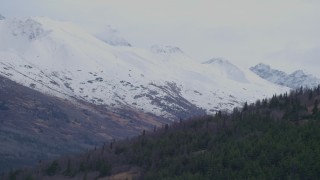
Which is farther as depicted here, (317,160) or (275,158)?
(275,158)

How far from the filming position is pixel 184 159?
625 feet

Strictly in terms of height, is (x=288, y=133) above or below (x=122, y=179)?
above

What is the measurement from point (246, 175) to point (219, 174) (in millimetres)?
7729

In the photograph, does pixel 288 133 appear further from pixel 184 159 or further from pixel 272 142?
pixel 184 159

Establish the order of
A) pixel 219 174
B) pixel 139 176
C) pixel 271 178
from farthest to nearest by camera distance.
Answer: pixel 139 176 → pixel 219 174 → pixel 271 178

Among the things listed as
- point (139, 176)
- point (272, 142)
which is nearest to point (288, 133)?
point (272, 142)

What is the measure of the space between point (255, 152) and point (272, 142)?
7293 mm

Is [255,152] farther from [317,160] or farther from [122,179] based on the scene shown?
[122,179]

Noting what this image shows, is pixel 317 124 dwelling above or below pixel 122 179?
above

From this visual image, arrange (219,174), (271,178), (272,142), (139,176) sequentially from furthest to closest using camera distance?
(139,176)
(272,142)
(219,174)
(271,178)

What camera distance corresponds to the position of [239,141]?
192250 millimetres

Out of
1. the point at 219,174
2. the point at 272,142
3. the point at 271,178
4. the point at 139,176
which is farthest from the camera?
the point at 139,176

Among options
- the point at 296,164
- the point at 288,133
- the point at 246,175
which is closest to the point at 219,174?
the point at 246,175

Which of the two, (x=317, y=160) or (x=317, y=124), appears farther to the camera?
(x=317, y=124)
